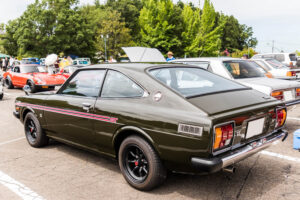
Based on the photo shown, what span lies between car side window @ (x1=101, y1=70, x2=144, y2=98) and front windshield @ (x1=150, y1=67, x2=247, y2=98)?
279 millimetres

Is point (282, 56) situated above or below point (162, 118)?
above

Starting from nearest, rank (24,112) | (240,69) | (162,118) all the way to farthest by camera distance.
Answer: (162,118), (24,112), (240,69)

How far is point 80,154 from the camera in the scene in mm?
4480

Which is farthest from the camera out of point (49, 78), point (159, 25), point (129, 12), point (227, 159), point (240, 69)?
point (129, 12)

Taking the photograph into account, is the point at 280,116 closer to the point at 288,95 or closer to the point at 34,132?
the point at 288,95

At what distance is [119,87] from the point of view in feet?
11.1

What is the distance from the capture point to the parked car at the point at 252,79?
531 centimetres

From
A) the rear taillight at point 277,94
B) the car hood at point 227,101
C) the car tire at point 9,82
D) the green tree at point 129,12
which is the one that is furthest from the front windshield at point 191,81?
the green tree at point 129,12

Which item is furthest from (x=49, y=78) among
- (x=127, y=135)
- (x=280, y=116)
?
(x=280, y=116)

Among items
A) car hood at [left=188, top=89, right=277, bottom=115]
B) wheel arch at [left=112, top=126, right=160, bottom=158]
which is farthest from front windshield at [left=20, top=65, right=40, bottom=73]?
car hood at [left=188, top=89, right=277, bottom=115]

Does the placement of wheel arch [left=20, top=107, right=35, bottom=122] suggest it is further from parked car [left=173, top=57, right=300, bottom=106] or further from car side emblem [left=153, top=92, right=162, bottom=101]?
parked car [left=173, top=57, right=300, bottom=106]

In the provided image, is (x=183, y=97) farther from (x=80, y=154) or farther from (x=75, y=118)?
(x=80, y=154)

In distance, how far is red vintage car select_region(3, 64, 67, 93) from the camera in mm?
12375

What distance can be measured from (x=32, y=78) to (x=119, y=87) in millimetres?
10747
